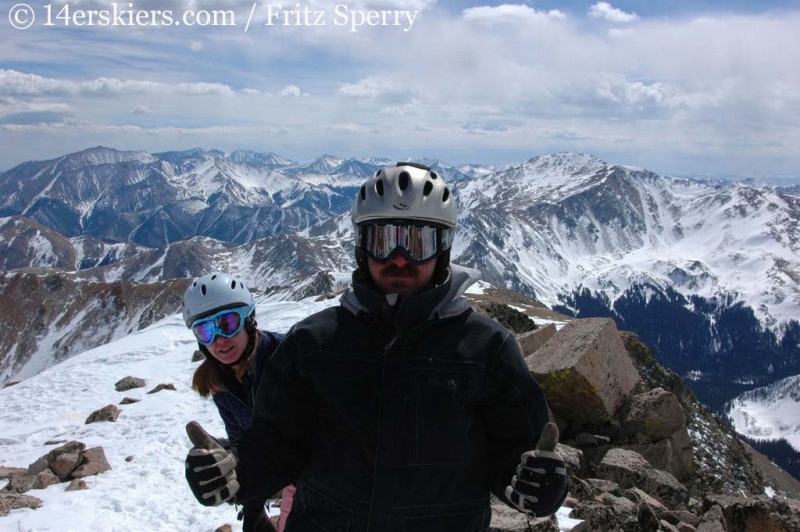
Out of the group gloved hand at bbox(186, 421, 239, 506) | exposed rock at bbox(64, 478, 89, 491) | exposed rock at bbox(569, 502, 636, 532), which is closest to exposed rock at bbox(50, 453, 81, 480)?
exposed rock at bbox(64, 478, 89, 491)

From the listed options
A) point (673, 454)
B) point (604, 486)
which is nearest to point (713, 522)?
point (604, 486)

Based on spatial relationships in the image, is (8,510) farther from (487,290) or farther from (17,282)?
(17,282)

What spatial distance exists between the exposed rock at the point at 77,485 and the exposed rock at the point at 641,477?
13.3 meters

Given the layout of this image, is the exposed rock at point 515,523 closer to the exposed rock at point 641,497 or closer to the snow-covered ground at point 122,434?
the snow-covered ground at point 122,434

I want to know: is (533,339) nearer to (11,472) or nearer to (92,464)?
(92,464)

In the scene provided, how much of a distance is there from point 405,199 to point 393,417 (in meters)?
1.85

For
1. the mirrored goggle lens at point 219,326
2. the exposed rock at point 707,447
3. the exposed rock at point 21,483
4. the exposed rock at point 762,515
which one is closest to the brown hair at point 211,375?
the mirrored goggle lens at point 219,326

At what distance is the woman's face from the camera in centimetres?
762

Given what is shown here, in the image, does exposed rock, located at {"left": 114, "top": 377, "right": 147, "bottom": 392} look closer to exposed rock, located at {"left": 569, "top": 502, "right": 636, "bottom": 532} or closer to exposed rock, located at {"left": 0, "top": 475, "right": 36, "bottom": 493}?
exposed rock, located at {"left": 0, "top": 475, "right": 36, "bottom": 493}

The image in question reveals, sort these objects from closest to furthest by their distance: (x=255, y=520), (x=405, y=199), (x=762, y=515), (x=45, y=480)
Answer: (x=405, y=199) < (x=255, y=520) < (x=762, y=515) < (x=45, y=480)

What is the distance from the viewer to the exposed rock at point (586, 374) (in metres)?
13.1

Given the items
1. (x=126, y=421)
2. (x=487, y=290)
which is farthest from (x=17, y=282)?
(x=126, y=421)

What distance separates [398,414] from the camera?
153 inches

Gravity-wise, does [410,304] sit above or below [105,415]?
above
